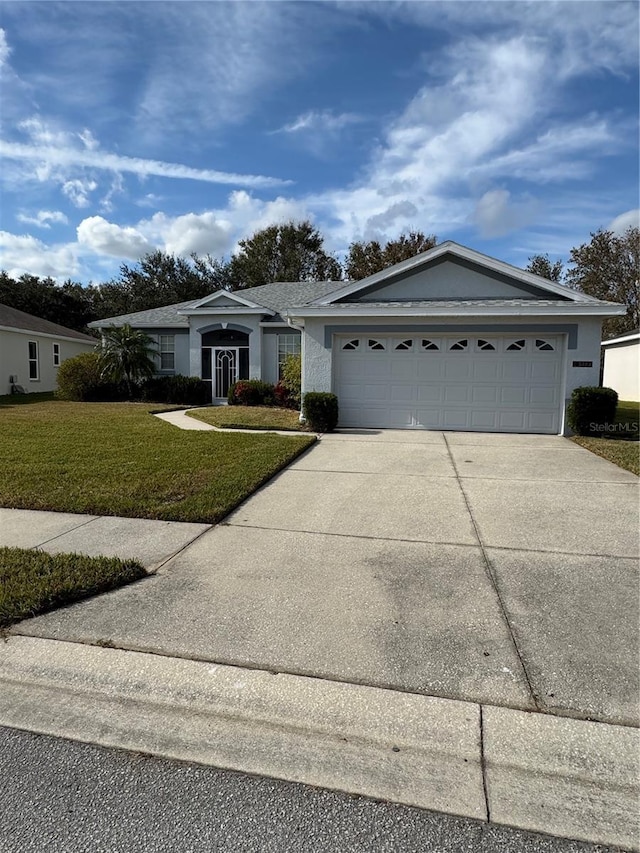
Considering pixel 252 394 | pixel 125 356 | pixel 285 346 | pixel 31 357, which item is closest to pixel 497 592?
pixel 252 394

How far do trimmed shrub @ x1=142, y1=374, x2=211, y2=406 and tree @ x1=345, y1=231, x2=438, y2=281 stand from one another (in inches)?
724

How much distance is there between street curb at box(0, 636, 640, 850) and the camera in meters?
2.08

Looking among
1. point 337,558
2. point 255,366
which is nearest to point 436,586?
point 337,558

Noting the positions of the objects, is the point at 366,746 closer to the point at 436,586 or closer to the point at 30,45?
the point at 436,586

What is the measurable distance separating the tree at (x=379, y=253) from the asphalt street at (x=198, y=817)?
33.1 m

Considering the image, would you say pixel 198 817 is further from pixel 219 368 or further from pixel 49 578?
pixel 219 368

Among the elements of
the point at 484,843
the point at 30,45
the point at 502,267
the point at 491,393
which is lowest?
the point at 484,843

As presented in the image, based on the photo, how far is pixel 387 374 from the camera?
12773 millimetres

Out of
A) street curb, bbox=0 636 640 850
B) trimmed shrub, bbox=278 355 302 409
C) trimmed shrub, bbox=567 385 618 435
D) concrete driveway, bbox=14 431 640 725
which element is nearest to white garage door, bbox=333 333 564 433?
trimmed shrub, bbox=567 385 618 435

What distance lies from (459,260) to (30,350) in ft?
64.7

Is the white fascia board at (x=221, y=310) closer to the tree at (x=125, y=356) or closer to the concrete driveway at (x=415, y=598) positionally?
the tree at (x=125, y=356)

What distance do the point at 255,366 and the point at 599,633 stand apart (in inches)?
642

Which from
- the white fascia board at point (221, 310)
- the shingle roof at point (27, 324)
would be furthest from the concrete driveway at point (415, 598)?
the shingle roof at point (27, 324)

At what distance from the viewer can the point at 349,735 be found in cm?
242
